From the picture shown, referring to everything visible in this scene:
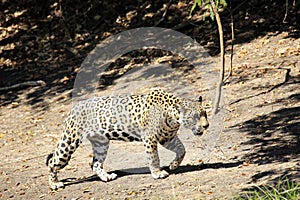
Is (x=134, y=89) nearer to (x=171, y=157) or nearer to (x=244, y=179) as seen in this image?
(x=171, y=157)

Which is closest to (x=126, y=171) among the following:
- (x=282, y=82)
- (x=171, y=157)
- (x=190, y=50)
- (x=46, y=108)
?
(x=171, y=157)

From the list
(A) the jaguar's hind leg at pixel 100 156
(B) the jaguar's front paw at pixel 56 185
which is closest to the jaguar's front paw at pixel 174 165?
(A) the jaguar's hind leg at pixel 100 156

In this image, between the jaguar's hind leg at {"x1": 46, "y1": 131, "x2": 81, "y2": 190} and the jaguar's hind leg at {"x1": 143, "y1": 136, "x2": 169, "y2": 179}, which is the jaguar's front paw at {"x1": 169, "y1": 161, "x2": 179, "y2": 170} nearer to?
the jaguar's hind leg at {"x1": 143, "y1": 136, "x2": 169, "y2": 179}

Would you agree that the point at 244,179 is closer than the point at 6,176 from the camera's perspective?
Yes

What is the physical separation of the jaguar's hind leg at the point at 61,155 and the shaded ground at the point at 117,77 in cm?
17

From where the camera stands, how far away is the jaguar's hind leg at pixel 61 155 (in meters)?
8.83

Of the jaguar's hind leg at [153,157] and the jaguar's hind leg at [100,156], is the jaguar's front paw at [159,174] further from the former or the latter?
the jaguar's hind leg at [100,156]

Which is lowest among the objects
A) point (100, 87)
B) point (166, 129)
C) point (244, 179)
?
point (100, 87)

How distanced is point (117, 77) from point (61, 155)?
20.6ft

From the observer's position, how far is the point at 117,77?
591 inches

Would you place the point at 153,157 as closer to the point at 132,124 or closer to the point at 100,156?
the point at 132,124

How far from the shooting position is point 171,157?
952cm

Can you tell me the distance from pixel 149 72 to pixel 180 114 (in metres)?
6.54

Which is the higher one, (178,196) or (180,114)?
(180,114)
